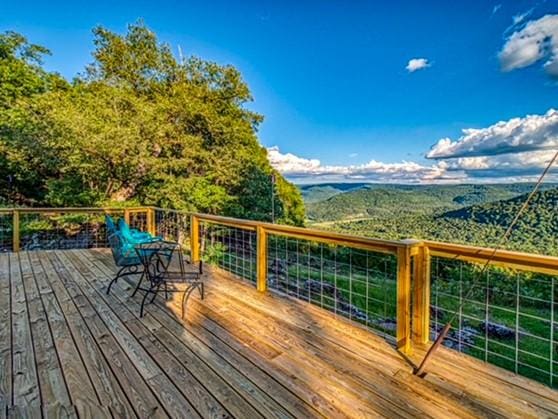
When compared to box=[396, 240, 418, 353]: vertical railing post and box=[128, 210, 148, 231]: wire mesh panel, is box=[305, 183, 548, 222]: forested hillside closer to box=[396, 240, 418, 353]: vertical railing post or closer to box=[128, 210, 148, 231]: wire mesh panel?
box=[128, 210, 148, 231]: wire mesh panel

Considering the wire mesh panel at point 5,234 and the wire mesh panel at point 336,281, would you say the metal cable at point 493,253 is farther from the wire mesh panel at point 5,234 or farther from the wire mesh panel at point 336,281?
the wire mesh panel at point 5,234

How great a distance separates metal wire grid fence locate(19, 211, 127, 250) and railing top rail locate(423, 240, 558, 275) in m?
9.60

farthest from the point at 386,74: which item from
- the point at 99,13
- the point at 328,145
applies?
the point at 99,13

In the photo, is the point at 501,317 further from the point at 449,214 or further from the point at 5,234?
the point at 5,234

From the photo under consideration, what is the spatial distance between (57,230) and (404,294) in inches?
439

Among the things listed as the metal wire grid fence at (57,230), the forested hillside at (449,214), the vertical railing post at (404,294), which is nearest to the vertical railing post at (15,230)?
the metal wire grid fence at (57,230)

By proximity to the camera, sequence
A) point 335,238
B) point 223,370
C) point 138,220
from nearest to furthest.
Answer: point 223,370
point 335,238
point 138,220

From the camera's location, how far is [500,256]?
1.93 meters

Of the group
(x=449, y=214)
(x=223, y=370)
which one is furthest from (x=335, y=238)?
(x=449, y=214)

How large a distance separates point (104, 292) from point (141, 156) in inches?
300

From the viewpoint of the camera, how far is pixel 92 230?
11.0 metres

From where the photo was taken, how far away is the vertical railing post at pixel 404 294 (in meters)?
2.24

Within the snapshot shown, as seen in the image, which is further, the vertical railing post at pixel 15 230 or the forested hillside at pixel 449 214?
the vertical railing post at pixel 15 230

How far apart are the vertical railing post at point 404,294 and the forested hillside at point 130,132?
9.56m
